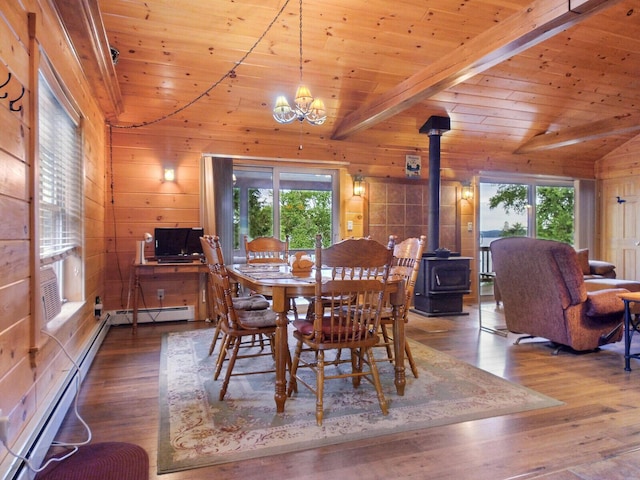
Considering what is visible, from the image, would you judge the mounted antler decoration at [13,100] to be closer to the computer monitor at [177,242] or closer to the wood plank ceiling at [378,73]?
the wood plank ceiling at [378,73]

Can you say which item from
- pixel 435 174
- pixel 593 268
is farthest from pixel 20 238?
pixel 593 268

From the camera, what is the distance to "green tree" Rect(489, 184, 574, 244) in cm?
730

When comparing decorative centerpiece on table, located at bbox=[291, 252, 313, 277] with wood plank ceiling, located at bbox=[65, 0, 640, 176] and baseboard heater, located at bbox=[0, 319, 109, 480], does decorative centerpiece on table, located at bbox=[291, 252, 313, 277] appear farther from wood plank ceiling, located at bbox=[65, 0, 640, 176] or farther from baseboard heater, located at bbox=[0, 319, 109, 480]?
wood plank ceiling, located at bbox=[65, 0, 640, 176]

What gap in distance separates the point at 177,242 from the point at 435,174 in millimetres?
3406

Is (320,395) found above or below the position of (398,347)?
below

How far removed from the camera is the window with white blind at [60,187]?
Result: 2.45m

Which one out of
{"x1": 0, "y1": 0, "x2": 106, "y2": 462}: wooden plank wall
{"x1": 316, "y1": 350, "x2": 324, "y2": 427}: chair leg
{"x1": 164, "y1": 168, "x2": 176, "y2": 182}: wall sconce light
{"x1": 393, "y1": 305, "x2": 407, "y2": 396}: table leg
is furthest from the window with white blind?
{"x1": 393, "y1": 305, "x2": 407, "y2": 396}: table leg

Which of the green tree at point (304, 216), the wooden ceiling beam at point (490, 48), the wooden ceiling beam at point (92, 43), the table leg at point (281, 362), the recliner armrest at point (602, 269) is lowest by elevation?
the table leg at point (281, 362)

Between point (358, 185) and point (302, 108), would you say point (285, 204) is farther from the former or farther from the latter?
point (302, 108)

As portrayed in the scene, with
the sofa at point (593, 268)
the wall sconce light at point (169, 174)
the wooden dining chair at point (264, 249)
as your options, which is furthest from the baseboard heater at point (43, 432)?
the sofa at point (593, 268)

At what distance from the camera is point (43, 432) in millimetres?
1905

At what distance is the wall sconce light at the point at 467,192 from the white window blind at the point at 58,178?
17.3 ft

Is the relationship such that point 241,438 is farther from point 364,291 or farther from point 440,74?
point 440,74

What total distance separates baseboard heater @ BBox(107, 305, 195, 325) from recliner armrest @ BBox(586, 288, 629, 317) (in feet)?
13.7
